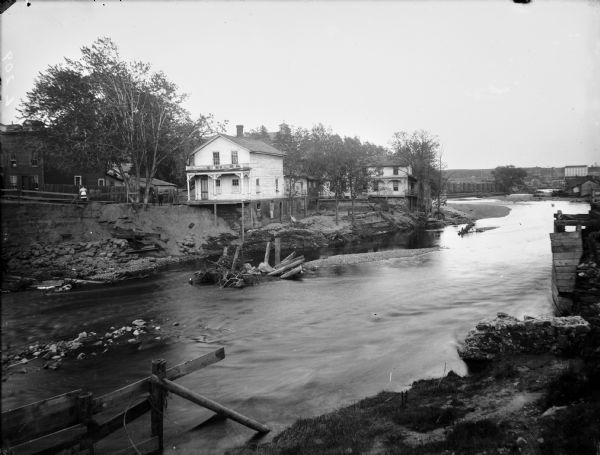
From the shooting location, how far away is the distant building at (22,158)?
45.4 m

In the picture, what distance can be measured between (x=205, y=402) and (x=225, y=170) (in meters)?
46.6

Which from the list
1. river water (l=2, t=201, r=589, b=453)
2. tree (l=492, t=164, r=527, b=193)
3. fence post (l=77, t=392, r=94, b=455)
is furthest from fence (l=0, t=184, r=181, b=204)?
tree (l=492, t=164, r=527, b=193)

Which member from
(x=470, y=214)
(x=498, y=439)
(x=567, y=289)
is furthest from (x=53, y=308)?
(x=470, y=214)

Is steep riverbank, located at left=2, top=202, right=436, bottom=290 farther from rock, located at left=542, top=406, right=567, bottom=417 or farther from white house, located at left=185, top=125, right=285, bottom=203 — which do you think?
rock, located at left=542, top=406, right=567, bottom=417

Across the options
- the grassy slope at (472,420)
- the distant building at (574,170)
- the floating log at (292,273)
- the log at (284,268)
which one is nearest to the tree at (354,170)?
the log at (284,268)

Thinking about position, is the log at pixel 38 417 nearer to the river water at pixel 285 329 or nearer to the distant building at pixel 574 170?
the river water at pixel 285 329

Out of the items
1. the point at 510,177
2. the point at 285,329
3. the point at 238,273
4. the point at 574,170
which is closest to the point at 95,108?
the point at 238,273

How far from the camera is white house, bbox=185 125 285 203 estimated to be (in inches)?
2174

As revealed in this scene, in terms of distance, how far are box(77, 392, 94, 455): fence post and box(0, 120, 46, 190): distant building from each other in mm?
43817

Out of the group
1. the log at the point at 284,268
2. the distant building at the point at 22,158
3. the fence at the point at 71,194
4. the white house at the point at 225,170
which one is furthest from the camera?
the white house at the point at 225,170

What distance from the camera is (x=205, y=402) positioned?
10.2 meters

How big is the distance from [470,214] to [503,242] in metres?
44.0

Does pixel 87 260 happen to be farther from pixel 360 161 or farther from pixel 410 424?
pixel 360 161

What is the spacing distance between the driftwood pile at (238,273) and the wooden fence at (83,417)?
2056 cm
